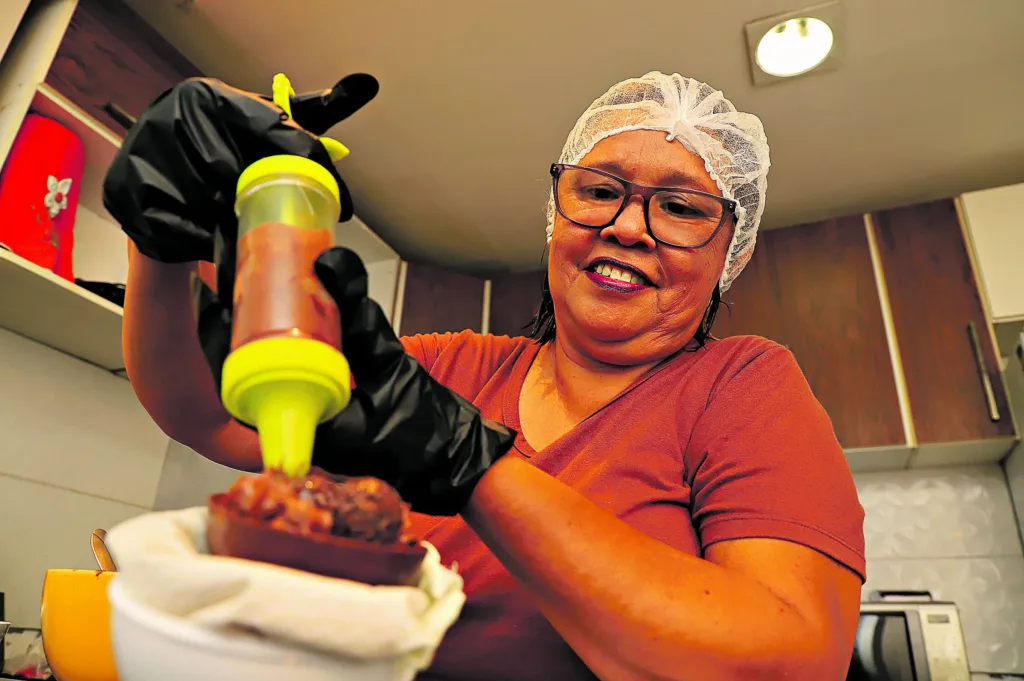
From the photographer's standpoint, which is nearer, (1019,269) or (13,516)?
(13,516)

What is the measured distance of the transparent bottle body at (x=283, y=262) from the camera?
369 millimetres

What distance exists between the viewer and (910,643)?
173 cm

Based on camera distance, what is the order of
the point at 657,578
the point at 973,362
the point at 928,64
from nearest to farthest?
the point at 657,578, the point at 928,64, the point at 973,362

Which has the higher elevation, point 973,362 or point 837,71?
point 837,71

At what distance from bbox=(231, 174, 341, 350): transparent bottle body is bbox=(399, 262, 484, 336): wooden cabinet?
86.4 inches

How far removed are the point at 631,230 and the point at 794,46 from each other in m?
1.32

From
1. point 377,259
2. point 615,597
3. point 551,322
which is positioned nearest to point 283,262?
point 615,597

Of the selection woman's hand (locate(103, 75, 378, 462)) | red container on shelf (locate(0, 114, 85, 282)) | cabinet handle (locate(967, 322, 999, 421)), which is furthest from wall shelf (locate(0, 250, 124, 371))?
cabinet handle (locate(967, 322, 999, 421))

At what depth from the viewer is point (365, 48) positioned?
195 centimetres

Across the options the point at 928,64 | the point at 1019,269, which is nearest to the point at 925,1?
the point at 928,64

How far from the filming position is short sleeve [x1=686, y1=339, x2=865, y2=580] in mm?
584

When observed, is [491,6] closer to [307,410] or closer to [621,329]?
[621,329]

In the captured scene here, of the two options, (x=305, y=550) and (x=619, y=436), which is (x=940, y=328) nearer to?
(x=619, y=436)

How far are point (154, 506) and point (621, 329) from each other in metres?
1.66
